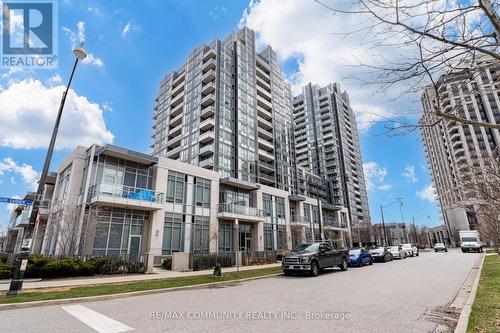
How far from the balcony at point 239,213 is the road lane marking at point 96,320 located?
24.2 metres

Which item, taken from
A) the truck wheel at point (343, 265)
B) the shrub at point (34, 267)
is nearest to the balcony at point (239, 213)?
the truck wheel at point (343, 265)

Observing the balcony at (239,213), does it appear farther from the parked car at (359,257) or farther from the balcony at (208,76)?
the balcony at (208,76)

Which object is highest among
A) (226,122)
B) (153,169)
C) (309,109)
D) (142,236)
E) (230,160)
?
(309,109)

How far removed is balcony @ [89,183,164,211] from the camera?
71.6 feet

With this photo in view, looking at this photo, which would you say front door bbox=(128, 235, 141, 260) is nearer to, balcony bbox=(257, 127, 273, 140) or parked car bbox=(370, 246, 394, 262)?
parked car bbox=(370, 246, 394, 262)

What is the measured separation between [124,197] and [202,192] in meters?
9.91

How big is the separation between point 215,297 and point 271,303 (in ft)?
7.62

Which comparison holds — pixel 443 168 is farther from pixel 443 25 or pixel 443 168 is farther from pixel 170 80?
pixel 443 25

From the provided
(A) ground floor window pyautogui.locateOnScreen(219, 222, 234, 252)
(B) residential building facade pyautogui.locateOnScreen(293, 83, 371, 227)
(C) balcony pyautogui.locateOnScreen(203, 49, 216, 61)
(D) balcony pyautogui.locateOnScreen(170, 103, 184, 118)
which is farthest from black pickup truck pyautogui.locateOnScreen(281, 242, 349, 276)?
(B) residential building facade pyautogui.locateOnScreen(293, 83, 371, 227)

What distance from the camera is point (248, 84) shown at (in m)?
60.6

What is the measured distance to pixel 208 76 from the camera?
54531 millimetres

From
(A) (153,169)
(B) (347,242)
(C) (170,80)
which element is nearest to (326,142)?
(B) (347,242)

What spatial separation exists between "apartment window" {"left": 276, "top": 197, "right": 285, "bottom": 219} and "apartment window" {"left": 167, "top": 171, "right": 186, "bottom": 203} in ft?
56.6

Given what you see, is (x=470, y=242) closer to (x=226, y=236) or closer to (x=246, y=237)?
(x=246, y=237)
